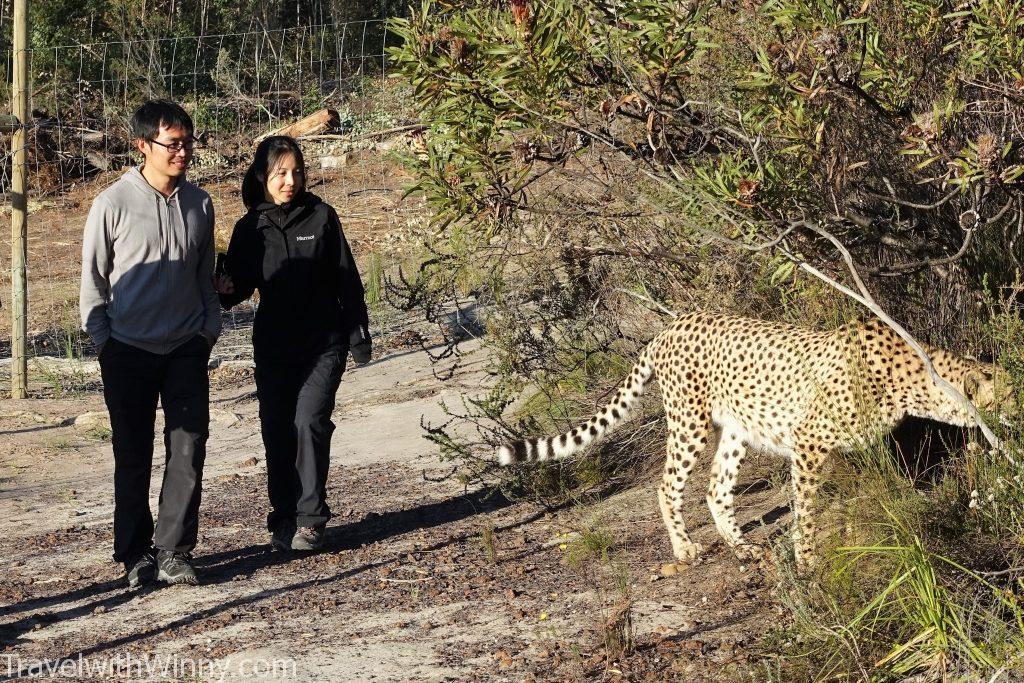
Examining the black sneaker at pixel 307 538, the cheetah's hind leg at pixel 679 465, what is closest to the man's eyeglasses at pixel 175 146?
the black sneaker at pixel 307 538

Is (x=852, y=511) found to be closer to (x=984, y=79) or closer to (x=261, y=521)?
(x=984, y=79)

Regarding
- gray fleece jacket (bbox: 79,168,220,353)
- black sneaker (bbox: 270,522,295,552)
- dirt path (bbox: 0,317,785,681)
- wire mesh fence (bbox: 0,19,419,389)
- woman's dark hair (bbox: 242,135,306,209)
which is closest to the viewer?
dirt path (bbox: 0,317,785,681)

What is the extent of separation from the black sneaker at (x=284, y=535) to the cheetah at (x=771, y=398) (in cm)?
109

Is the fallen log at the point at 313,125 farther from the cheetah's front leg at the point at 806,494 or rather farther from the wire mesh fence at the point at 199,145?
the cheetah's front leg at the point at 806,494

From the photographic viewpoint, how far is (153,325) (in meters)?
5.69

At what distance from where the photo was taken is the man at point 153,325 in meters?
5.64

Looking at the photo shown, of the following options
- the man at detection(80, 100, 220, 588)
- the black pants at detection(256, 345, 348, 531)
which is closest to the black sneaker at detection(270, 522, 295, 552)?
the black pants at detection(256, 345, 348, 531)

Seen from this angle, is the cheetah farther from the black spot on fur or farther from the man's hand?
the man's hand

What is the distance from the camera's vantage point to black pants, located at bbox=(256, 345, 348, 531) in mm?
6195

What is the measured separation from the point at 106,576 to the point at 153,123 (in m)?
2.09

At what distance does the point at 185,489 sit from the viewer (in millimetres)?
5785

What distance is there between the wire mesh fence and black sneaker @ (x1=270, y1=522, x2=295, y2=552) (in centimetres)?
556

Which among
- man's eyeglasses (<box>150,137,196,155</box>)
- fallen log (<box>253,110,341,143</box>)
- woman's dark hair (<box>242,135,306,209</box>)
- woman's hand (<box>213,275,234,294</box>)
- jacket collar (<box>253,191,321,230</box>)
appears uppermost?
man's eyeglasses (<box>150,137,196,155</box>)

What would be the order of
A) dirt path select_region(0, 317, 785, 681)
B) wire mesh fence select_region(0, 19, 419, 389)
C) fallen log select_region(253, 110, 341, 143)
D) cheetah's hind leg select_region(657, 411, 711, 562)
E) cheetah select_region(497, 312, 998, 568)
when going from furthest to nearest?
fallen log select_region(253, 110, 341, 143) < wire mesh fence select_region(0, 19, 419, 389) < cheetah's hind leg select_region(657, 411, 711, 562) < cheetah select_region(497, 312, 998, 568) < dirt path select_region(0, 317, 785, 681)
